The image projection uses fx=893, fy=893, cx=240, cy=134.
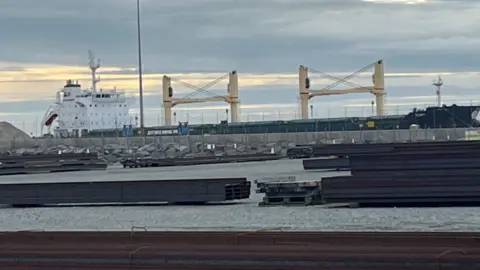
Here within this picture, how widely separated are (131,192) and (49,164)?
72.1ft

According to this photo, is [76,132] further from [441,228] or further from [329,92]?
[441,228]

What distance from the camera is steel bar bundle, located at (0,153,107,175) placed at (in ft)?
138

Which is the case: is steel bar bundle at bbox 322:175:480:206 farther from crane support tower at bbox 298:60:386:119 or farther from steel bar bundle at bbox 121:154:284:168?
crane support tower at bbox 298:60:386:119

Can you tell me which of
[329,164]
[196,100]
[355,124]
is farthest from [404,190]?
[196,100]

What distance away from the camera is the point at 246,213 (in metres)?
18.1

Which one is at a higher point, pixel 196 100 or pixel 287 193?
pixel 196 100

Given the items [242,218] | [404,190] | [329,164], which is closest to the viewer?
[242,218]

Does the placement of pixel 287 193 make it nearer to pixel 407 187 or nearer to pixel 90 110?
pixel 407 187

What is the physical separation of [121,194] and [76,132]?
71.9m

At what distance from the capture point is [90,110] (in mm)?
98125

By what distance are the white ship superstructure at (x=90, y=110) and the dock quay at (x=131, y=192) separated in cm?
7366
